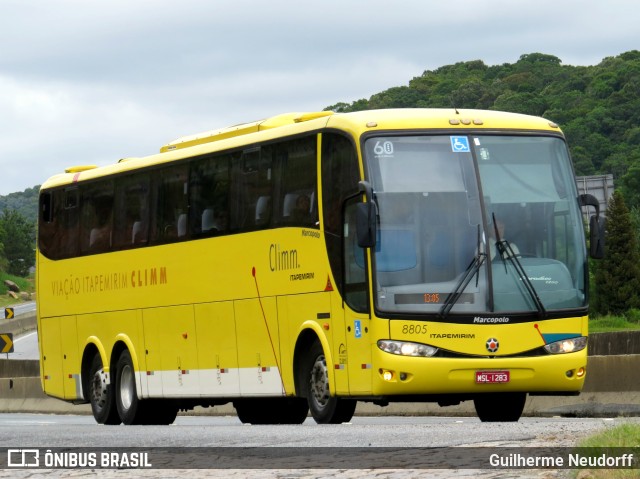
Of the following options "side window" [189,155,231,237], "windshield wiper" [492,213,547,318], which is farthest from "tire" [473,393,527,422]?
"side window" [189,155,231,237]

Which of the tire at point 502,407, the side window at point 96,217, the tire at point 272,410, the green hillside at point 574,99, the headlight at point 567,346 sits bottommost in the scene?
the tire at point 272,410

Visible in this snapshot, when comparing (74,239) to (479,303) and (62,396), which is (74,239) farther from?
(479,303)

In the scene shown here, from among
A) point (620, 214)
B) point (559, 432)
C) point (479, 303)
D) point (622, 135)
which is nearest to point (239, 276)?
point (479, 303)

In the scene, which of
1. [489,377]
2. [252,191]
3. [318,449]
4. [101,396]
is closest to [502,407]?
[489,377]

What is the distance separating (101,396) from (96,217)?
278 cm

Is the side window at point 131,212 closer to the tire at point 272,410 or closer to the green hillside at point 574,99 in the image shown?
the tire at point 272,410

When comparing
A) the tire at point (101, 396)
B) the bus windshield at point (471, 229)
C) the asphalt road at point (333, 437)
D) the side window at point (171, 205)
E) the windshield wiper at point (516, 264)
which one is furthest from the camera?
the tire at point (101, 396)

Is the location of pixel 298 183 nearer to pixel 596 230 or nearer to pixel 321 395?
pixel 321 395

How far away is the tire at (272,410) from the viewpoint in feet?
73.5

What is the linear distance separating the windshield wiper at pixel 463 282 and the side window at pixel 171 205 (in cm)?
584

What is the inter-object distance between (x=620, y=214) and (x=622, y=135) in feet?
175

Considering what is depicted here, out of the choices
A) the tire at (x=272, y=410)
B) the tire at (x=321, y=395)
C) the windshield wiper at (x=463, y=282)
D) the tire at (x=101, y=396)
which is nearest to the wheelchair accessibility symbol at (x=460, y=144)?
the windshield wiper at (x=463, y=282)

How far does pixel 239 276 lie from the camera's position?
21125mm

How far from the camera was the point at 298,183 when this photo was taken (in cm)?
1947
